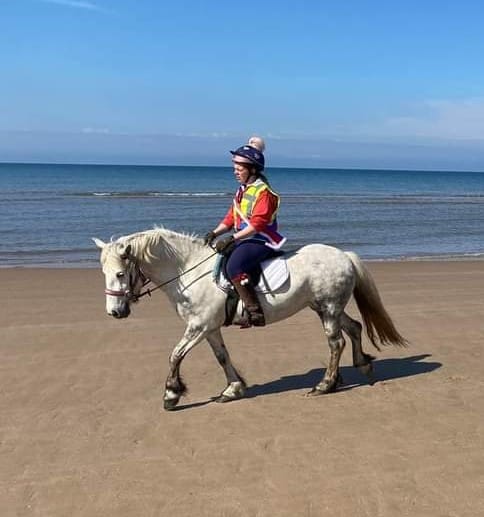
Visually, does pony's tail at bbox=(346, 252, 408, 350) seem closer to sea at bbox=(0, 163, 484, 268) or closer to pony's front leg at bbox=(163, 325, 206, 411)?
pony's front leg at bbox=(163, 325, 206, 411)

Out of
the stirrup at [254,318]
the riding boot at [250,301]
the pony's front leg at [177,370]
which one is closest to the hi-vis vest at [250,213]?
the riding boot at [250,301]

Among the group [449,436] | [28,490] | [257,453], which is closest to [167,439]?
[257,453]

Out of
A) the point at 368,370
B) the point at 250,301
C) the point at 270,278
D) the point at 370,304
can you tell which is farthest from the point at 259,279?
the point at 368,370

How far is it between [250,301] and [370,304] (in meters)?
1.52

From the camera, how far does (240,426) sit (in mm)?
5977

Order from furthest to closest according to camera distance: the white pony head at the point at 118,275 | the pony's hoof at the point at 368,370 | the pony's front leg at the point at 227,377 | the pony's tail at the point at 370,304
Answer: the pony's hoof at the point at 368,370, the pony's tail at the point at 370,304, the pony's front leg at the point at 227,377, the white pony head at the point at 118,275

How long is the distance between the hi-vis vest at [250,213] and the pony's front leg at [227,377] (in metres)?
1.05

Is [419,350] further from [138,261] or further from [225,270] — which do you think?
[138,261]

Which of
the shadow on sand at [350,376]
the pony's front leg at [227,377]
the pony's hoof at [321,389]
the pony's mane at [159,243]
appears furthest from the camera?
the shadow on sand at [350,376]

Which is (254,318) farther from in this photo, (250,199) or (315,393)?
(250,199)

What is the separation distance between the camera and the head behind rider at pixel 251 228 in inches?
252

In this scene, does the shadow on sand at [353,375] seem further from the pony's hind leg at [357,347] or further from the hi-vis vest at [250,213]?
the hi-vis vest at [250,213]

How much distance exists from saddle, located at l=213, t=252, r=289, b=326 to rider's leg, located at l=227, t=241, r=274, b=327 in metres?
0.08

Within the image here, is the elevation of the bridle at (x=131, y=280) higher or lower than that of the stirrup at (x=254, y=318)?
higher
